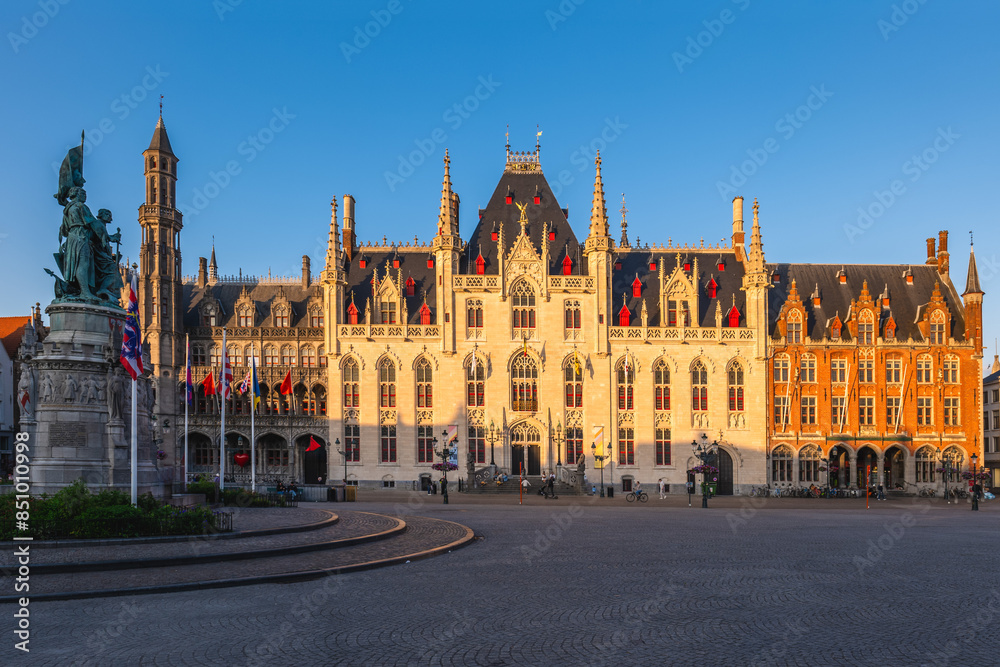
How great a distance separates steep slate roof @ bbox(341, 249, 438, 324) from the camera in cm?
6906

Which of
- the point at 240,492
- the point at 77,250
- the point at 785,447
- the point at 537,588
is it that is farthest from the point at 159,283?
the point at 537,588

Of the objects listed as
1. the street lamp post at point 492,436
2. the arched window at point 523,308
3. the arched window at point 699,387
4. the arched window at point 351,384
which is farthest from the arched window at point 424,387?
the arched window at point 699,387

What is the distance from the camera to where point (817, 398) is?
67.9 m

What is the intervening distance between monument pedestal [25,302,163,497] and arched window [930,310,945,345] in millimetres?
62861

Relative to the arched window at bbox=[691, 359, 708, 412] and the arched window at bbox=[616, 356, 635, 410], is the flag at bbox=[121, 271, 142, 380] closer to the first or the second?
the arched window at bbox=[616, 356, 635, 410]

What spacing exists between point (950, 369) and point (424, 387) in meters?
43.4

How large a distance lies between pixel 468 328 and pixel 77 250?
42.4 metres

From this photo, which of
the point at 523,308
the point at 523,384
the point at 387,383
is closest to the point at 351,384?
the point at 387,383

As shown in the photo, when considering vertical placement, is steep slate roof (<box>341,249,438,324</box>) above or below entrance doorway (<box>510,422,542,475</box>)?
above

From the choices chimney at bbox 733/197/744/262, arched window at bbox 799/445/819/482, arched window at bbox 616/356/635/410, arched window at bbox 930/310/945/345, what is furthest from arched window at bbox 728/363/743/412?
arched window at bbox 930/310/945/345

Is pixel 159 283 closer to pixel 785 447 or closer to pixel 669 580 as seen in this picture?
pixel 785 447

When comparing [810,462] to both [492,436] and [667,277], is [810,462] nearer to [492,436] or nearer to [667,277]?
[667,277]

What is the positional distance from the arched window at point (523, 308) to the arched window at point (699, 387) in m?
13.8

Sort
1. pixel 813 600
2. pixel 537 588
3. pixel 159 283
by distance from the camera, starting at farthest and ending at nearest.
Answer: pixel 159 283, pixel 537 588, pixel 813 600
